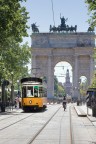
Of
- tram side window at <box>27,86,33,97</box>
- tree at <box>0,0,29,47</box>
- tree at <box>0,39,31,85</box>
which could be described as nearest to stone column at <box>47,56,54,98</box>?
tree at <box>0,39,31,85</box>

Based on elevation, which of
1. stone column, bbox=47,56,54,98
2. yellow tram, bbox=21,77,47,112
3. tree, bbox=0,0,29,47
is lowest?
yellow tram, bbox=21,77,47,112

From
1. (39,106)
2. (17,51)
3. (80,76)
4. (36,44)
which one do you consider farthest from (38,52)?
(39,106)

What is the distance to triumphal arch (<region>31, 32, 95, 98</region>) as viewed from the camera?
14362 centimetres

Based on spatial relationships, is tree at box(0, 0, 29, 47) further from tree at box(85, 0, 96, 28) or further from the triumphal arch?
the triumphal arch

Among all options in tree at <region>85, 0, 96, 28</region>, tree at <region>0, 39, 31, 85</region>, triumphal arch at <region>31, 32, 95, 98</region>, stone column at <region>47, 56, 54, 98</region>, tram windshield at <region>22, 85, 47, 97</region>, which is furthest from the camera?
stone column at <region>47, 56, 54, 98</region>

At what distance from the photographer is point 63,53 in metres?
145

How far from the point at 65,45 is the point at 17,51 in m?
66.9

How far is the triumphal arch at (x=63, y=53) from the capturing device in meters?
144

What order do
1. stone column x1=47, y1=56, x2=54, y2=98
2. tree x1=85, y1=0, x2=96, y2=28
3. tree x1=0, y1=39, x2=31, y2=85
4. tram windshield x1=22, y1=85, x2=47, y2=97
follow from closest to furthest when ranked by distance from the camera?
1. tree x1=85, y1=0, x2=96, y2=28
2. tram windshield x1=22, y1=85, x2=47, y2=97
3. tree x1=0, y1=39, x2=31, y2=85
4. stone column x1=47, y1=56, x2=54, y2=98

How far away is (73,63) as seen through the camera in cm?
14800

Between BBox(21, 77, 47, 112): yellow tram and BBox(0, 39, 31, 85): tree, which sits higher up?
BBox(0, 39, 31, 85): tree

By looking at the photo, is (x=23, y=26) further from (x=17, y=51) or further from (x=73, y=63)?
(x=73, y=63)

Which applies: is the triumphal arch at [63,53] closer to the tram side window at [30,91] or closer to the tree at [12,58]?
the tree at [12,58]

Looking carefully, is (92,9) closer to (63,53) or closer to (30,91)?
(30,91)
